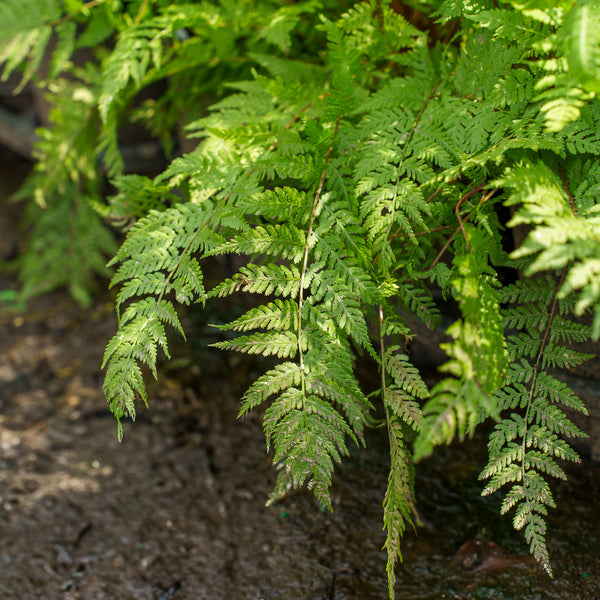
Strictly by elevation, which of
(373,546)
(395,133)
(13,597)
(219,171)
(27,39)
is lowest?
(13,597)

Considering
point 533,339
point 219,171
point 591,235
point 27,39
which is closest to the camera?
point 591,235

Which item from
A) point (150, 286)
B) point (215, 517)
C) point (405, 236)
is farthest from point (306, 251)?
point (215, 517)

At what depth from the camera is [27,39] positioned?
1940 mm

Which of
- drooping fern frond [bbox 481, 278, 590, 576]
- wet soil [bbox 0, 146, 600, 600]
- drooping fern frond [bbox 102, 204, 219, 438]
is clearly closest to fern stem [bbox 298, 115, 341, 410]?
drooping fern frond [bbox 102, 204, 219, 438]

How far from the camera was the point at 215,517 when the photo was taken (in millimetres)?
1662

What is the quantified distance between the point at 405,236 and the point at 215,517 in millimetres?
1069

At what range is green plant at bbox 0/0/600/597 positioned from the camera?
3.31 ft

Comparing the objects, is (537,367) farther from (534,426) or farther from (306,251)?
(306,251)

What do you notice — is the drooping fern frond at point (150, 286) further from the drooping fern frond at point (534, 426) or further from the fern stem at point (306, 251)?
the drooping fern frond at point (534, 426)

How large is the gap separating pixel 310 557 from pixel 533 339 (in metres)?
0.86

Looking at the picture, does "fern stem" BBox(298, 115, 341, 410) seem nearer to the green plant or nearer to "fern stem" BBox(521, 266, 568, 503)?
the green plant

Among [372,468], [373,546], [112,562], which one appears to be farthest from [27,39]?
[373,546]

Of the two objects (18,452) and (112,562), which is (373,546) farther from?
(18,452)

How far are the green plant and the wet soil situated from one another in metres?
0.24
